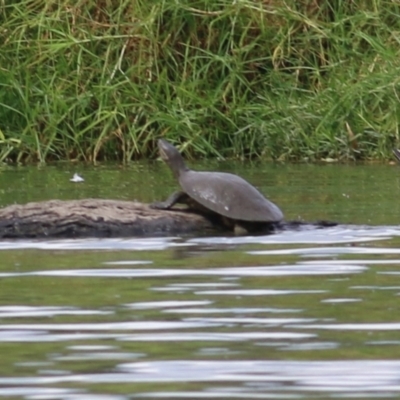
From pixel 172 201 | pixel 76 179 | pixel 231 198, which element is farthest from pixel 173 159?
pixel 76 179

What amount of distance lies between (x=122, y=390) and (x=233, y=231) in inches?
183

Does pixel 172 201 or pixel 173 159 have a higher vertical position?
pixel 173 159

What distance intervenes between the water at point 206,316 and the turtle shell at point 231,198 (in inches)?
8.8

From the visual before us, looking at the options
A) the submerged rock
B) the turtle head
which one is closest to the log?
the submerged rock

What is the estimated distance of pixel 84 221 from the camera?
8.66m

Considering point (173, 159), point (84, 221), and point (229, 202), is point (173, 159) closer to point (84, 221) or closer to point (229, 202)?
point (229, 202)

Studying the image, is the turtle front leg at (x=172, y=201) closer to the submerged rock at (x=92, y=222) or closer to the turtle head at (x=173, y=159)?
the submerged rock at (x=92, y=222)

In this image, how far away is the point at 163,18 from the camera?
16.3m

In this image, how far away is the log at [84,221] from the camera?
862cm

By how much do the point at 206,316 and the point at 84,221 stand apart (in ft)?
9.92

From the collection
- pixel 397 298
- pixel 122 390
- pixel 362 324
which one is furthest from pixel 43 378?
pixel 397 298

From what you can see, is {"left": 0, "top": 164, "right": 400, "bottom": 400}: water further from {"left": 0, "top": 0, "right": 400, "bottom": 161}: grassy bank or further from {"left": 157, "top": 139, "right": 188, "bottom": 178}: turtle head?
{"left": 0, "top": 0, "right": 400, "bottom": 161}: grassy bank

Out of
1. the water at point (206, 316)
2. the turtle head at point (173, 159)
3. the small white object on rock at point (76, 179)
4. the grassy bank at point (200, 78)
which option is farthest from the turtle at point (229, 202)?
the grassy bank at point (200, 78)

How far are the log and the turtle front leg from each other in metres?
0.19
